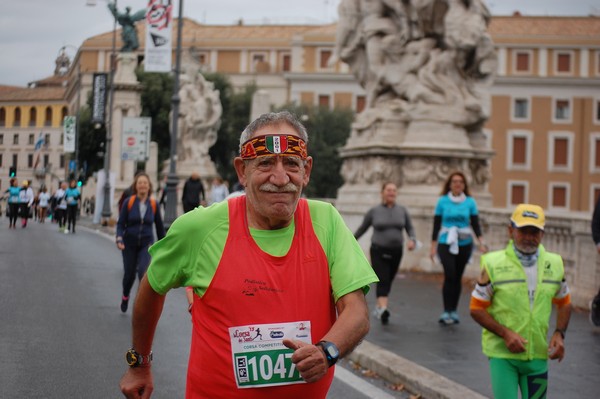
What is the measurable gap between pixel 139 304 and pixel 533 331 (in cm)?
253

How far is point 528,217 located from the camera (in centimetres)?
561

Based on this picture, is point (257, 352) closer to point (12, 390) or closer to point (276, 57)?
point (12, 390)

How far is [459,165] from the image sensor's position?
781 inches

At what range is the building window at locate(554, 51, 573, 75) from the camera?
265 feet

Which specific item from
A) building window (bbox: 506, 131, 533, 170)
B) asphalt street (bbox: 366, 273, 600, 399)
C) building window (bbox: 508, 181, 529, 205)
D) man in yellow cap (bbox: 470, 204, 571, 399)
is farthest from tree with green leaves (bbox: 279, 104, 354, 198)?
man in yellow cap (bbox: 470, 204, 571, 399)

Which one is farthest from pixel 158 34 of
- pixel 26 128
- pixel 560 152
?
pixel 560 152

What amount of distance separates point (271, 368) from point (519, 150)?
8102 cm

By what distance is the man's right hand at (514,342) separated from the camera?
5.45m

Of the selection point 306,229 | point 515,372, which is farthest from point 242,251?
point 515,372

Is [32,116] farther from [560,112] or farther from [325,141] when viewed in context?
[560,112]

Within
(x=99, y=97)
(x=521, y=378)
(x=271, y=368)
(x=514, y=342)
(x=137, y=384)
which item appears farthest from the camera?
(x=99, y=97)

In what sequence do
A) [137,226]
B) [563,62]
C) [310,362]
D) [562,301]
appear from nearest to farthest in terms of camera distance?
[310,362], [562,301], [137,226], [563,62]

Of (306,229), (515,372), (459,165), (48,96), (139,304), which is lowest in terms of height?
(515,372)

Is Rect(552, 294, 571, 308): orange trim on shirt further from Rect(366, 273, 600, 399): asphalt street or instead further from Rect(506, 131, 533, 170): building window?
Rect(506, 131, 533, 170): building window
